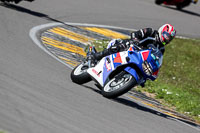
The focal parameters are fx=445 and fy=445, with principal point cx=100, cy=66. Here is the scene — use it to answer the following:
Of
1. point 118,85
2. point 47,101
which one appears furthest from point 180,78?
point 47,101

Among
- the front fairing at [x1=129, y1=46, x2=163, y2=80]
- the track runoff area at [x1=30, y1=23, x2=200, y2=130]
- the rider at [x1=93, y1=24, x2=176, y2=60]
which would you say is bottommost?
the track runoff area at [x1=30, y1=23, x2=200, y2=130]

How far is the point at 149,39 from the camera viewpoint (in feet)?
25.3

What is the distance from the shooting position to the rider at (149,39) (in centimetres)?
762

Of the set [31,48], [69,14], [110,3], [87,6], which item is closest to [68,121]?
[31,48]

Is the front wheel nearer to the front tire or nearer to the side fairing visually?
the side fairing

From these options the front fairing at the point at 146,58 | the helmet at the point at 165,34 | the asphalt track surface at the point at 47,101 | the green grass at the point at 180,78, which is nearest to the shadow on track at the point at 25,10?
the asphalt track surface at the point at 47,101

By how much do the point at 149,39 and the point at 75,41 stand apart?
5062 millimetres

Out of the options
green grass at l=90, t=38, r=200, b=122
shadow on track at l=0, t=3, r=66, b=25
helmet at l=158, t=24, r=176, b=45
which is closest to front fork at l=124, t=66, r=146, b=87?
helmet at l=158, t=24, r=176, b=45

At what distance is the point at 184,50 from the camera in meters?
16.0

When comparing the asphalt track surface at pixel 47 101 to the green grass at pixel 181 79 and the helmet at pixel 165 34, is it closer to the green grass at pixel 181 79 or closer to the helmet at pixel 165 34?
the helmet at pixel 165 34

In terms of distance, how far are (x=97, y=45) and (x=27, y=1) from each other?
4.84 meters

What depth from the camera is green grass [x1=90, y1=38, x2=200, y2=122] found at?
9.72 m

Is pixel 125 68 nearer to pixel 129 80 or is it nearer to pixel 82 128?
pixel 129 80

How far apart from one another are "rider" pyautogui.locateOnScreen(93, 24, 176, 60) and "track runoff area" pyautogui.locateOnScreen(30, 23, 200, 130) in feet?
3.80
